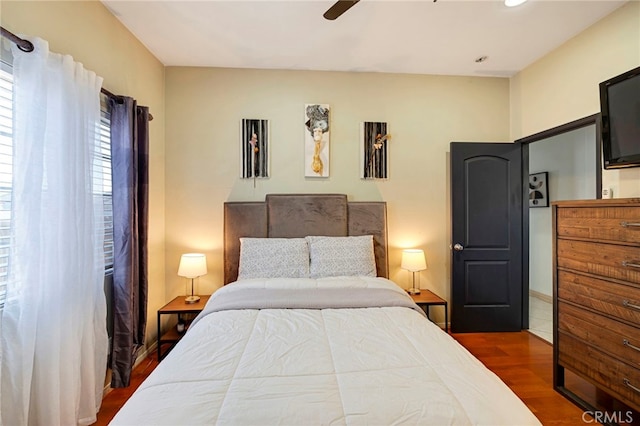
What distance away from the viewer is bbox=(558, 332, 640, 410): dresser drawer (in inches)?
65.6

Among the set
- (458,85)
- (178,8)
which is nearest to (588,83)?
(458,85)

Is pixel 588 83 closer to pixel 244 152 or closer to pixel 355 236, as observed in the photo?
pixel 355 236

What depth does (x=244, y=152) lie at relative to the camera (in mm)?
3066

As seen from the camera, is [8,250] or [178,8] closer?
[8,250]

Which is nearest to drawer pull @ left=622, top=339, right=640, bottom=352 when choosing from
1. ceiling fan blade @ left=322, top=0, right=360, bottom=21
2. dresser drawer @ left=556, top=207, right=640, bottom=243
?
dresser drawer @ left=556, top=207, right=640, bottom=243

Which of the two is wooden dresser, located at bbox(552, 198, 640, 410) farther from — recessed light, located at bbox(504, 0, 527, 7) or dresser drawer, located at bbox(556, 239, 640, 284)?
recessed light, located at bbox(504, 0, 527, 7)

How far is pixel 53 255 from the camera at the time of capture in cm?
159

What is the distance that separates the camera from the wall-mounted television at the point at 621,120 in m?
1.91

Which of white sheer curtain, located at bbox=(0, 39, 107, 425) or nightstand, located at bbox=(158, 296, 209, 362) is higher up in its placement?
white sheer curtain, located at bbox=(0, 39, 107, 425)

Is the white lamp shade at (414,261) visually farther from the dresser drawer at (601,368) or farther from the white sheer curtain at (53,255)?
the white sheer curtain at (53,255)

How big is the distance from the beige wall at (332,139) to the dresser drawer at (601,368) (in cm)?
126

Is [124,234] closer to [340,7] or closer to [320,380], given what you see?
[320,380]

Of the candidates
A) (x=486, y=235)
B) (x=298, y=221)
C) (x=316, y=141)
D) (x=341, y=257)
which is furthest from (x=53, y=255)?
(x=486, y=235)

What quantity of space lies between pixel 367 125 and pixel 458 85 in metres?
1.14
